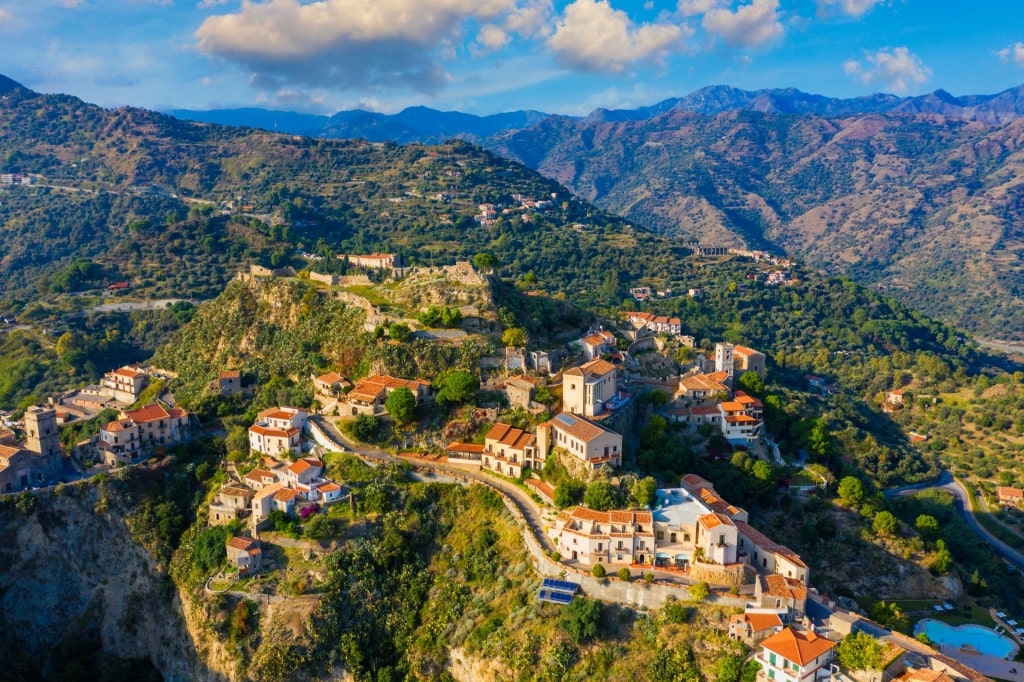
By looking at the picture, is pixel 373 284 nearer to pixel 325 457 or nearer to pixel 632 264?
pixel 325 457

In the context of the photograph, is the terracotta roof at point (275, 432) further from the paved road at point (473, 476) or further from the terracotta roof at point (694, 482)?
the terracotta roof at point (694, 482)

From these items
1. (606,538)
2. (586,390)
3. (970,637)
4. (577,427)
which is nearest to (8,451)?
(577,427)

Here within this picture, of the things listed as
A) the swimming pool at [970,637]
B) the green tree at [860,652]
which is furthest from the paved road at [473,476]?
the swimming pool at [970,637]

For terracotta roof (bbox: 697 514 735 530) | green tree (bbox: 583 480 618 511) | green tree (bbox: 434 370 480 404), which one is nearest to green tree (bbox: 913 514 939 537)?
terracotta roof (bbox: 697 514 735 530)

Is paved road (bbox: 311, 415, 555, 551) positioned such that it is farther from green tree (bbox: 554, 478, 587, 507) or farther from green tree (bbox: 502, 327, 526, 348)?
green tree (bbox: 502, 327, 526, 348)

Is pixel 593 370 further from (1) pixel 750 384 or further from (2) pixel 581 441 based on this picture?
(1) pixel 750 384
